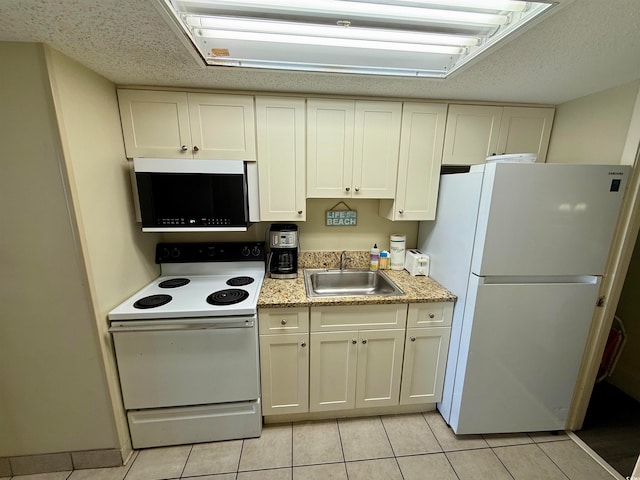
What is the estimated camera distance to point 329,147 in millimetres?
1686

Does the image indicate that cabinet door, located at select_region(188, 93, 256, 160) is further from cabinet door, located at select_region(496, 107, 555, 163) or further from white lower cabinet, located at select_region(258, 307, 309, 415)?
cabinet door, located at select_region(496, 107, 555, 163)

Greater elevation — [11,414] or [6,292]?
[6,292]

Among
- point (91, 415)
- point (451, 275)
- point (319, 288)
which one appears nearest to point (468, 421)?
point (451, 275)

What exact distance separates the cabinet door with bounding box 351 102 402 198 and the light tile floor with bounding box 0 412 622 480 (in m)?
1.59

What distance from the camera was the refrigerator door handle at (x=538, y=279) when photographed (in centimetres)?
140

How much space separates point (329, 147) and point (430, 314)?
1253 millimetres

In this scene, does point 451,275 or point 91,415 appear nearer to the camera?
point 91,415

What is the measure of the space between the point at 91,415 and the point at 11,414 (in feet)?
1.22

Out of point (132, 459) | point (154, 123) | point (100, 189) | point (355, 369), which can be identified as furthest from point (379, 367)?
point (154, 123)

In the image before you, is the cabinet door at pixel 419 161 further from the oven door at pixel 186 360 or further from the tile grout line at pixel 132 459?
the tile grout line at pixel 132 459

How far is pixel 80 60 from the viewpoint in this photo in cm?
120

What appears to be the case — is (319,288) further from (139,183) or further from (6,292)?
(6,292)

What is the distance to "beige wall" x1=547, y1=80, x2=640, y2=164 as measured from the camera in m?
1.41

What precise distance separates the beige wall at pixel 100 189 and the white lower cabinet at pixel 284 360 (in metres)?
0.80
